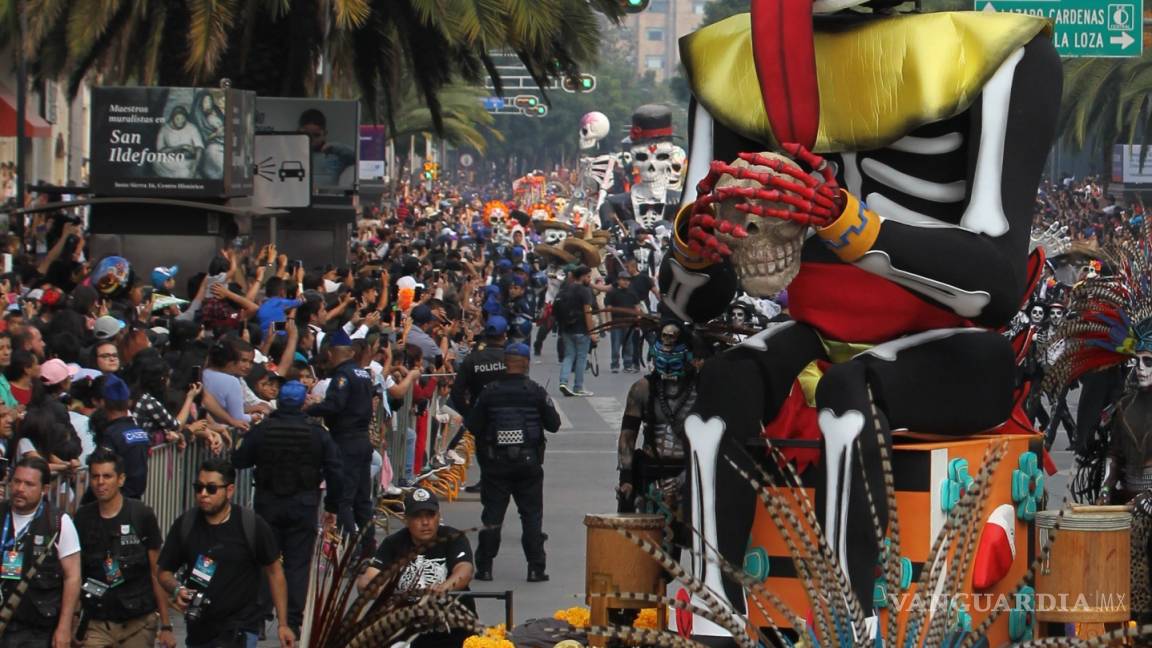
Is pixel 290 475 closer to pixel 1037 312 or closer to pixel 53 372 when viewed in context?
pixel 53 372

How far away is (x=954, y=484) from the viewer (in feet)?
21.2

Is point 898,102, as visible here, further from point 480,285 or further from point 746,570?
point 480,285

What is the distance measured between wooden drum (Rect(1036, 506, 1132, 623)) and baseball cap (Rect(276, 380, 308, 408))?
6243 millimetres

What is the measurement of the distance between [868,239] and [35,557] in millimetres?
4278

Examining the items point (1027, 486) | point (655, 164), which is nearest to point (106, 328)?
point (1027, 486)

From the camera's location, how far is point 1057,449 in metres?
20.8

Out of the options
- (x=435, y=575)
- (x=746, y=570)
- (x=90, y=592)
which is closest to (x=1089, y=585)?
(x=746, y=570)

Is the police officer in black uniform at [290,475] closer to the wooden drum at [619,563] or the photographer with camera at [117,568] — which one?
the photographer with camera at [117,568]

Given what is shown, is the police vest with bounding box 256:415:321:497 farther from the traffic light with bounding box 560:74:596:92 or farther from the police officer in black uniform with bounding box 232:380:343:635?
the traffic light with bounding box 560:74:596:92

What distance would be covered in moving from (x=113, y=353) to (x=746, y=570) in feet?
20.3

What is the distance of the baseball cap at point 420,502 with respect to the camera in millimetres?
9984

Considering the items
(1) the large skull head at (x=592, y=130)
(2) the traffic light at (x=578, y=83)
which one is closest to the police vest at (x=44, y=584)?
(2) the traffic light at (x=578, y=83)

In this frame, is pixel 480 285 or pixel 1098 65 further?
pixel 1098 65

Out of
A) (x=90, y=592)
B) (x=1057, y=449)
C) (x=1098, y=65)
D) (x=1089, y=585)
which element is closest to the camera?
(x=1089, y=585)
